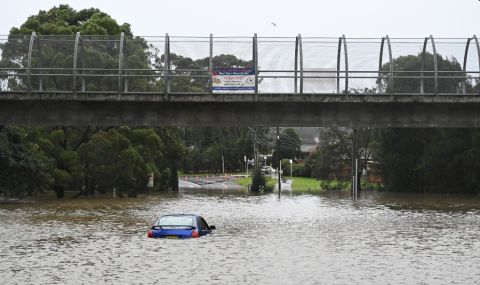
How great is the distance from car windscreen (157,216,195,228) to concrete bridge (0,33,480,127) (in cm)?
844

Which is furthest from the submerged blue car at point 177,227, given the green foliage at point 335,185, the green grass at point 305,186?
the green foliage at point 335,185

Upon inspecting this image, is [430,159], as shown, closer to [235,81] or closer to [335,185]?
[335,185]

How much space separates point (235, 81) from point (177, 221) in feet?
32.6

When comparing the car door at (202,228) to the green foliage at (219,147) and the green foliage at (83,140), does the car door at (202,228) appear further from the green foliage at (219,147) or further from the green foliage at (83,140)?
the green foliage at (219,147)

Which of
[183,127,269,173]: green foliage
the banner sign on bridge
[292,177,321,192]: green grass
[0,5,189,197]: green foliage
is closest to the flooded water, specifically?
→ the banner sign on bridge

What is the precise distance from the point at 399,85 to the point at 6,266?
2298cm

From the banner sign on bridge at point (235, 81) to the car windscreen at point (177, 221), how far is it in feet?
30.2

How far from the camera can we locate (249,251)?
24375 mm

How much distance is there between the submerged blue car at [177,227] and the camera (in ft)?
89.4

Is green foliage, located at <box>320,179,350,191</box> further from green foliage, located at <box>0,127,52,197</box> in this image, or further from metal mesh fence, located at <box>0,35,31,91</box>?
metal mesh fence, located at <box>0,35,31,91</box>

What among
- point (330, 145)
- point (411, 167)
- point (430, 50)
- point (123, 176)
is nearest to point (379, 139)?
point (411, 167)

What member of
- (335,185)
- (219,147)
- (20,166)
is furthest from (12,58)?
(219,147)

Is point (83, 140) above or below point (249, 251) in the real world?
above

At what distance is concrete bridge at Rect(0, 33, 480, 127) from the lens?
3584cm
